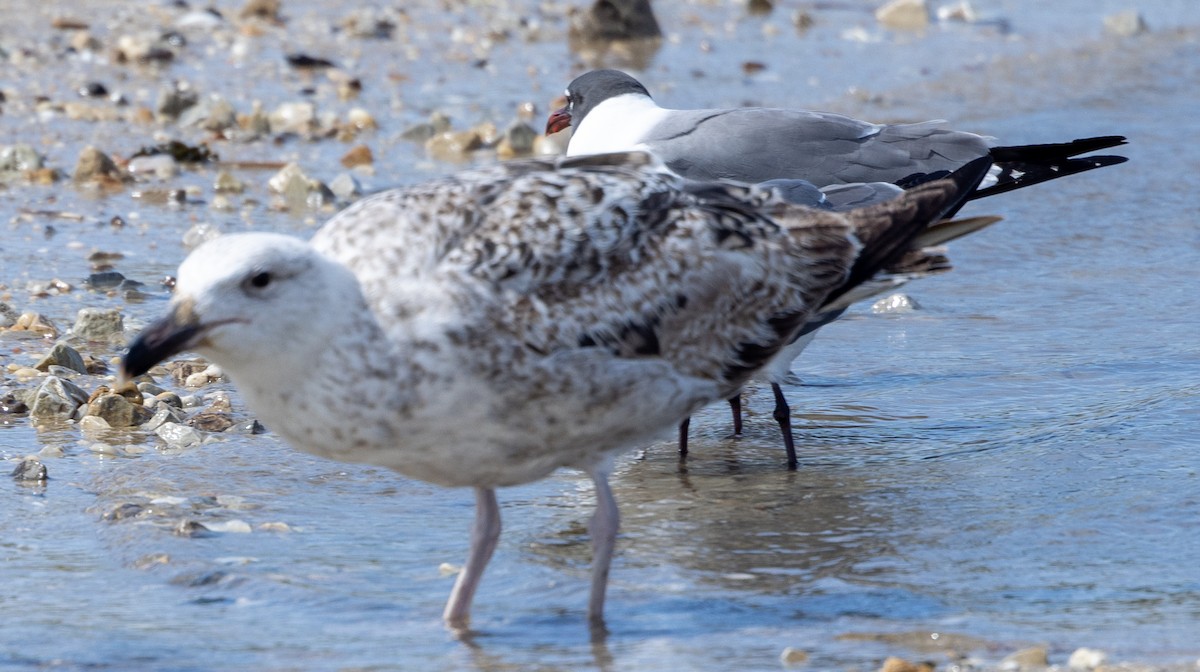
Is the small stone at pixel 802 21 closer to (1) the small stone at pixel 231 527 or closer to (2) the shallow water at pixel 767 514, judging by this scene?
(2) the shallow water at pixel 767 514

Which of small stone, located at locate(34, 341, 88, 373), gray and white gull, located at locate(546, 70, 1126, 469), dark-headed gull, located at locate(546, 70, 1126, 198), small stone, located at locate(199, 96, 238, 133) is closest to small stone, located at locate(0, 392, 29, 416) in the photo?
small stone, located at locate(34, 341, 88, 373)

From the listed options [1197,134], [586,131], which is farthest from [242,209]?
[1197,134]

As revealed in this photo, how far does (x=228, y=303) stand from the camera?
3365 mm

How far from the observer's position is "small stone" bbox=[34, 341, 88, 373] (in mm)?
5688

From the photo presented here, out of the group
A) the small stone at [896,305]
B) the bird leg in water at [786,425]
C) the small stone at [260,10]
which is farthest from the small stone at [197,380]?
the small stone at [260,10]

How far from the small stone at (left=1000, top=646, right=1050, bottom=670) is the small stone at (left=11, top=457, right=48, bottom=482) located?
2703mm

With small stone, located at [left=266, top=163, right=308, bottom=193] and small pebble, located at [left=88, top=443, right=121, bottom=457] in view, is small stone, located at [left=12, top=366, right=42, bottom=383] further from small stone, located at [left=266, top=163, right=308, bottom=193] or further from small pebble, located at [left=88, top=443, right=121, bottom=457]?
small stone, located at [left=266, top=163, right=308, bottom=193]

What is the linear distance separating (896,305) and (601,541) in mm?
3190

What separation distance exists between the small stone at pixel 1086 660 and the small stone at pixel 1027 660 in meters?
0.05

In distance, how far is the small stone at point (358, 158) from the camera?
899cm

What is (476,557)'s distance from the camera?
154 inches

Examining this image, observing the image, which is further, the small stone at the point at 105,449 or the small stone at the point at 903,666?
the small stone at the point at 105,449

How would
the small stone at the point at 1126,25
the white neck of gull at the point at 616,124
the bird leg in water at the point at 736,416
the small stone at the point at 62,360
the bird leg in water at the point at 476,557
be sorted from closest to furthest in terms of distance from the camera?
the bird leg in water at the point at 476,557 < the bird leg in water at the point at 736,416 < the small stone at the point at 62,360 < the white neck of gull at the point at 616,124 < the small stone at the point at 1126,25

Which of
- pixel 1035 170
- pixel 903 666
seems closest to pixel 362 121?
pixel 1035 170
